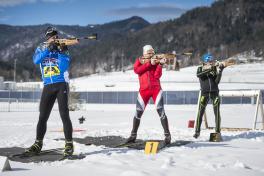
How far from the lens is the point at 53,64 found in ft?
22.7

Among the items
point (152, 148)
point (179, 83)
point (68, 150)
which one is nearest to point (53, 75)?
point (68, 150)

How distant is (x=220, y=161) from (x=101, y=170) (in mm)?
1911

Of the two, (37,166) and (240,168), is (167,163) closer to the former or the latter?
(240,168)

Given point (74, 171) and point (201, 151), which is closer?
point (74, 171)

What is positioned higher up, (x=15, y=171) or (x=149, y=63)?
(x=149, y=63)

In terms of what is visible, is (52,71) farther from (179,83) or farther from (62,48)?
(179,83)

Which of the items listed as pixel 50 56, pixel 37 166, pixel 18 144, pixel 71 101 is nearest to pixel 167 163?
pixel 37 166

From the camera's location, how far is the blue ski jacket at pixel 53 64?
690 centimetres

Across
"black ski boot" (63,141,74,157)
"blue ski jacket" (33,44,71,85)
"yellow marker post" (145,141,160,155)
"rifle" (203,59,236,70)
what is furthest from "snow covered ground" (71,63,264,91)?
"black ski boot" (63,141,74,157)

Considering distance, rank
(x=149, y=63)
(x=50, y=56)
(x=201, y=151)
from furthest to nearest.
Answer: (x=149, y=63)
(x=201, y=151)
(x=50, y=56)

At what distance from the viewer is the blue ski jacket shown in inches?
272

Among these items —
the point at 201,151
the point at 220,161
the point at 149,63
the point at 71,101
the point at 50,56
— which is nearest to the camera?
the point at 220,161

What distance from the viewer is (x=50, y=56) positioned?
6.95 meters

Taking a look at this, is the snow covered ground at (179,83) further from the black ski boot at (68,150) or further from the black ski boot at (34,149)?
the black ski boot at (68,150)
